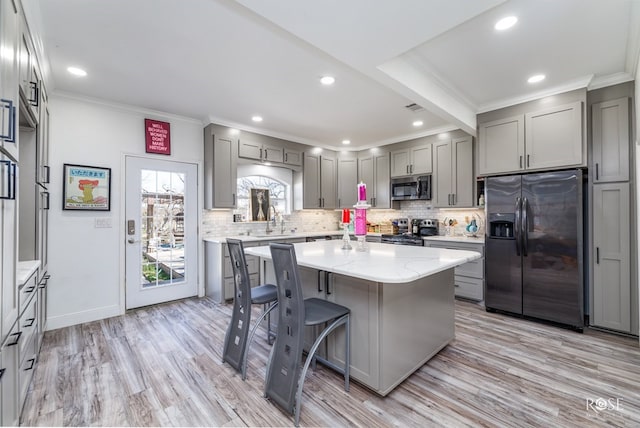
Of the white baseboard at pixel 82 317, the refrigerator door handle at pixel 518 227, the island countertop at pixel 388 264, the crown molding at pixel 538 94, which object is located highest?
the crown molding at pixel 538 94

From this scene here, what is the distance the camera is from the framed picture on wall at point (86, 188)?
3.28m

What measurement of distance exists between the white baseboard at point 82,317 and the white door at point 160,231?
0.19 m

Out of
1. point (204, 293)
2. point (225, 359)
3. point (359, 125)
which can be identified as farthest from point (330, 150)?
point (225, 359)

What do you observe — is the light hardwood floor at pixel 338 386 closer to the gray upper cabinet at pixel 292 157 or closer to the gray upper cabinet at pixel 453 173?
the gray upper cabinet at pixel 453 173

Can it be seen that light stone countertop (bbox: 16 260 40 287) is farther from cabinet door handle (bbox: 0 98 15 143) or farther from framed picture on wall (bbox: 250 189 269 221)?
framed picture on wall (bbox: 250 189 269 221)

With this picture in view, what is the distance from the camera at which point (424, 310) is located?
2.35 metres

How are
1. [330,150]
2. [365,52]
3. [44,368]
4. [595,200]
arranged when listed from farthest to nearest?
[330,150] → [595,200] → [44,368] → [365,52]

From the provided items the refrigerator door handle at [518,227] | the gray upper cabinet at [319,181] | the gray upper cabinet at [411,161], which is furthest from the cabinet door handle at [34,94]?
the gray upper cabinet at [411,161]

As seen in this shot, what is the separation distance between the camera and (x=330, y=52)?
7.24ft

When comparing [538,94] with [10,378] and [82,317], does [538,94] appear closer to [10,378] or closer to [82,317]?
[10,378]

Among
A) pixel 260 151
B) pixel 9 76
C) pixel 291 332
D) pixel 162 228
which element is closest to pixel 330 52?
pixel 9 76

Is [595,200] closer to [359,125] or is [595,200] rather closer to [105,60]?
[359,125]

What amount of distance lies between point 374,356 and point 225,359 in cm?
126

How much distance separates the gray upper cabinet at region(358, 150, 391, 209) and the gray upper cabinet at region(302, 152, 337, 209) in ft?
1.99
